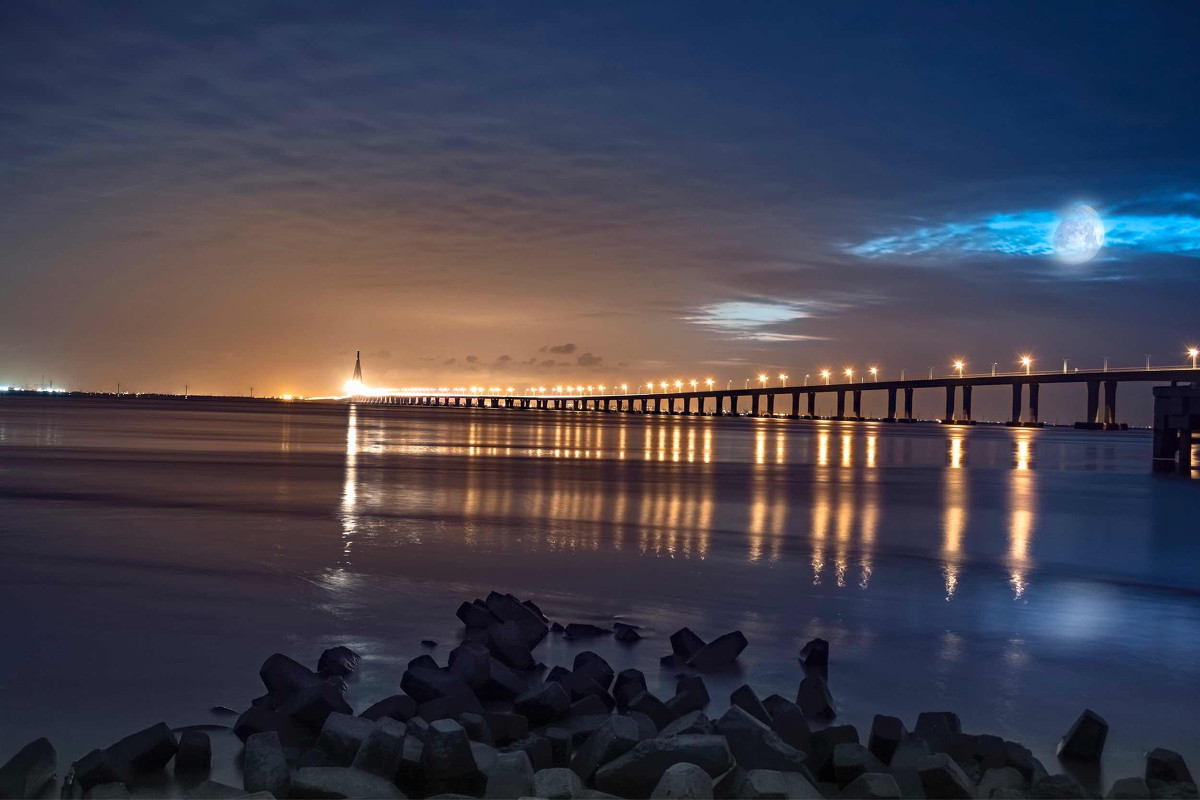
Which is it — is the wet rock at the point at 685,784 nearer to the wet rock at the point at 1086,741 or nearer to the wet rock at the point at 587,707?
the wet rock at the point at 587,707

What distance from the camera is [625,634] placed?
9008 millimetres

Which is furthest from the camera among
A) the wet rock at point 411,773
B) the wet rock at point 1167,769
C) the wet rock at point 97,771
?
the wet rock at point 1167,769

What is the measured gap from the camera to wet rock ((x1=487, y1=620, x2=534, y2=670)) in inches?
311

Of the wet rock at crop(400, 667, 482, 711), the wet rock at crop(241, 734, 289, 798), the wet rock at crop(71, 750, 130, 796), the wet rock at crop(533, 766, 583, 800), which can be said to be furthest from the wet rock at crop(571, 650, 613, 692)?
the wet rock at crop(71, 750, 130, 796)

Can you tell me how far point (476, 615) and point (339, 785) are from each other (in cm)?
399

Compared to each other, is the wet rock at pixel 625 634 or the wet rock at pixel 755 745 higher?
the wet rock at pixel 755 745

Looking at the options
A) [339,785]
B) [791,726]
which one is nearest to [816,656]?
[791,726]

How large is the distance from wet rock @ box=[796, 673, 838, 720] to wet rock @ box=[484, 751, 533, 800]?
2257 mm

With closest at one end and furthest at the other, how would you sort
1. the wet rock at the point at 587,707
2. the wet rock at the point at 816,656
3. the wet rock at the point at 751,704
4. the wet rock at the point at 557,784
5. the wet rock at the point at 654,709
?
1. the wet rock at the point at 557,784
2. the wet rock at the point at 751,704
3. the wet rock at the point at 654,709
4. the wet rock at the point at 587,707
5. the wet rock at the point at 816,656

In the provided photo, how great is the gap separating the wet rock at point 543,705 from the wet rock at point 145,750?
195cm

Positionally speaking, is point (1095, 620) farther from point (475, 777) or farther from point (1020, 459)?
point (1020, 459)

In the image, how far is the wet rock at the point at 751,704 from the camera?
20.6ft

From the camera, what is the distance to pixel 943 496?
26.6m

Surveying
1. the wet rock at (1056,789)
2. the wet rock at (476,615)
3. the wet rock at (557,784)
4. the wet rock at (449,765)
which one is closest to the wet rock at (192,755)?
the wet rock at (449,765)
